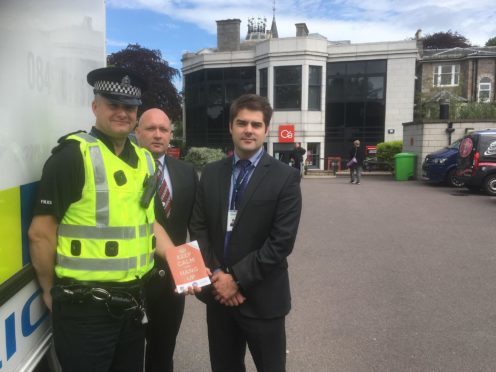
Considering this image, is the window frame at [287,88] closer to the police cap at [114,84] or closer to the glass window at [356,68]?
the glass window at [356,68]

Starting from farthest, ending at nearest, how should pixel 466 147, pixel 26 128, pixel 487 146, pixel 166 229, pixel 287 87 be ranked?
pixel 287 87 < pixel 466 147 < pixel 487 146 < pixel 166 229 < pixel 26 128

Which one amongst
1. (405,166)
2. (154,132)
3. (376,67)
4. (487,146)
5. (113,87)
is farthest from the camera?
(376,67)

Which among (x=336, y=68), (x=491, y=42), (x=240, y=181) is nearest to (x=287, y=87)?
(x=336, y=68)

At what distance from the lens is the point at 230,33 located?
31594 millimetres

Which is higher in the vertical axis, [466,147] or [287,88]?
[287,88]

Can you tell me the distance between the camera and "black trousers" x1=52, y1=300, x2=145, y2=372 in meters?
1.93

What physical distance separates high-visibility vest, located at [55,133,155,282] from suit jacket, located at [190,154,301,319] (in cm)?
58

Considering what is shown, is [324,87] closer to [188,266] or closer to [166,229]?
[166,229]

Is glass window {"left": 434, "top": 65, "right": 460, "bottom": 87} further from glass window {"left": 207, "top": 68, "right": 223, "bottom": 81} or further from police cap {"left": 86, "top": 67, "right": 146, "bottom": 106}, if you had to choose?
police cap {"left": 86, "top": 67, "right": 146, "bottom": 106}

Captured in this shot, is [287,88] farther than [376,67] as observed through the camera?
No

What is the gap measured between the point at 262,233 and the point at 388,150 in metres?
23.0

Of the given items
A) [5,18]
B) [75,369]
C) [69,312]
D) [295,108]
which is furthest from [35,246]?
[295,108]

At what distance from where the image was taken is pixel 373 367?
345cm

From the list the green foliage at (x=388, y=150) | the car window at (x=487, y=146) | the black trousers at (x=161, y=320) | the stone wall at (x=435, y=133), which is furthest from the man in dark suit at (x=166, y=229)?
the green foliage at (x=388, y=150)
